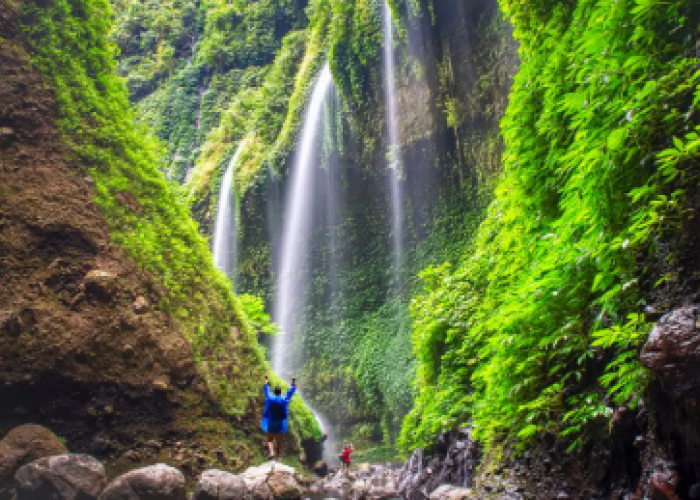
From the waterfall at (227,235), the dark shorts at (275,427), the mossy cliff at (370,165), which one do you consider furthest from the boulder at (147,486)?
the waterfall at (227,235)

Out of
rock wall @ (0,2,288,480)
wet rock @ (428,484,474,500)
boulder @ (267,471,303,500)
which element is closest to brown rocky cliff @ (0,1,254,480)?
rock wall @ (0,2,288,480)

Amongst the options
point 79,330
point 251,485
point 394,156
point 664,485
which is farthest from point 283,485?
point 394,156

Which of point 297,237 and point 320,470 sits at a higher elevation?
point 297,237

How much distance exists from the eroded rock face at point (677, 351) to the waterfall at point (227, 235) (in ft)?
66.1

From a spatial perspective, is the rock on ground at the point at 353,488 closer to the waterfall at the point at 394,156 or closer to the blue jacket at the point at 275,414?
the blue jacket at the point at 275,414

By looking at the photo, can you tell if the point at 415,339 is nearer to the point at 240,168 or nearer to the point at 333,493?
the point at 333,493

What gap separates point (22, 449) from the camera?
5.50 m

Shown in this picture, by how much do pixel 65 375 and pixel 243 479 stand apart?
2.67 metres

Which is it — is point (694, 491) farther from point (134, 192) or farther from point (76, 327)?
point (134, 192)

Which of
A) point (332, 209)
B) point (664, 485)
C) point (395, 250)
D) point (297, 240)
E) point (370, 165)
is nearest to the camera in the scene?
point (664, 485)

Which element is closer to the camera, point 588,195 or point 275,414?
point 588,195

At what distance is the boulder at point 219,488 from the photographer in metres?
5.37

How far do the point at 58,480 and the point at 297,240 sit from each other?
→ 48.8ft

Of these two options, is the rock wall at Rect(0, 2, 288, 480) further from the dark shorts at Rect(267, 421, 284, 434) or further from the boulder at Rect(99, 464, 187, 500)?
the boulder at Rect(99, 464, 187, 500)
